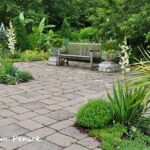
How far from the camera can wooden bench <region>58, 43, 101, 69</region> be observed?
36.1 ft

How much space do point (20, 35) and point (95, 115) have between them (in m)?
11.2

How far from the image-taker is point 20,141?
4219 millimetres

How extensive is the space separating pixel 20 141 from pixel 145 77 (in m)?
1.86

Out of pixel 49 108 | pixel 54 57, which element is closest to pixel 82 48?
pixel 54 57

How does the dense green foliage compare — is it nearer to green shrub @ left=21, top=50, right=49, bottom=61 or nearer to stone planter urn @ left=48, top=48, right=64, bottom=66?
stone planter urn @ left=48, top=48, right=64, bottom=66

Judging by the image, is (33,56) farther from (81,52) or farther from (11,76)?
(11,76)

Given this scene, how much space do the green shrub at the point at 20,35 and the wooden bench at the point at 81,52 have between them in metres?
3.87

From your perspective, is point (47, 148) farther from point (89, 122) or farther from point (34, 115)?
point (34, 115)

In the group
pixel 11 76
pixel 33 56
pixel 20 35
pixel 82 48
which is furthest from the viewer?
pixel 20 35

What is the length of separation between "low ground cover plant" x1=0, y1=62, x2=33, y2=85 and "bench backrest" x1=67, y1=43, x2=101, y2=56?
3.30 meters

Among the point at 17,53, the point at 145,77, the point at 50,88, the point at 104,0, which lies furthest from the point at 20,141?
the point at 17,53

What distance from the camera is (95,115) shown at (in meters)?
4.70

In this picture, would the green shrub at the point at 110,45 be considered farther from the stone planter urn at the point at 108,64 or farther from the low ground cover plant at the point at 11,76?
the low ground cover plant at the point at 11,76

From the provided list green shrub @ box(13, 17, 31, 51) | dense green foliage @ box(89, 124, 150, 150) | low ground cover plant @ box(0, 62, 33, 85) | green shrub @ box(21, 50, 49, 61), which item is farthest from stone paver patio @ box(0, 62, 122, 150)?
green shrub @ box(13, 17, 31, 51)
